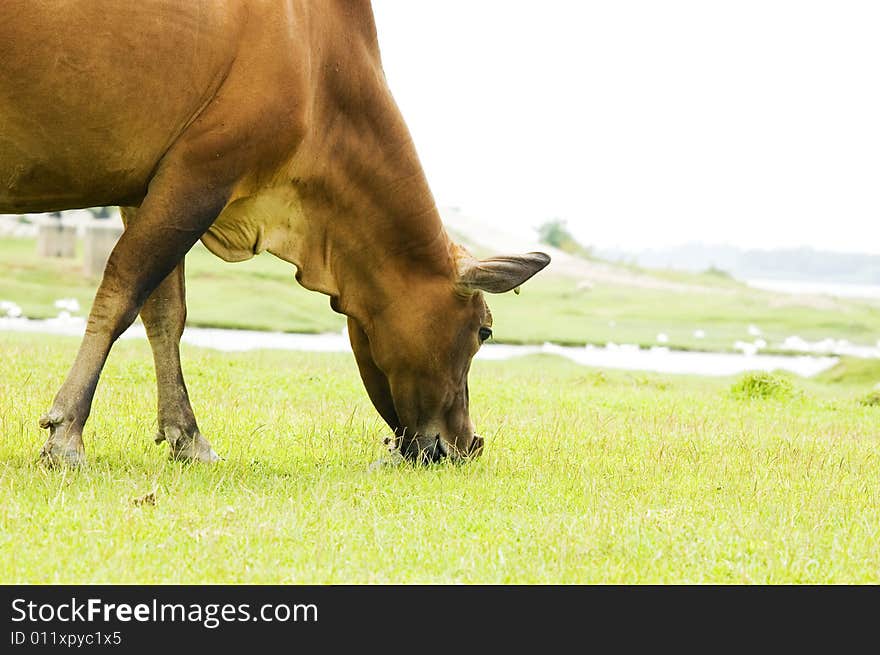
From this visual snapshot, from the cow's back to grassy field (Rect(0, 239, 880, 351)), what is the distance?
15.6 meters

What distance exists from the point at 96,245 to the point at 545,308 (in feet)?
34.5

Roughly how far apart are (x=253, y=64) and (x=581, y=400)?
216 inches

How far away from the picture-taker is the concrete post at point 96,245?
2666 cm

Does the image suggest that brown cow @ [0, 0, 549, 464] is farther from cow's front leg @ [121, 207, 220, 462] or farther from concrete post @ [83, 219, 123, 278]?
concrete post @ [83, 219, 123, 278]

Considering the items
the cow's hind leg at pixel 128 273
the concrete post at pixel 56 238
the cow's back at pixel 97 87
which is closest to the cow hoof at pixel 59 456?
the cow's hind leg at pixel 128 273

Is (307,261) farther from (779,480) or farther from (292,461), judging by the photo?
(779,480)

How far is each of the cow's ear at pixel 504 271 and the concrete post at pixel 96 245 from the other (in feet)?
69.6

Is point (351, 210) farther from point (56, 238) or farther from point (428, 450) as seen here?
point (56, 238)

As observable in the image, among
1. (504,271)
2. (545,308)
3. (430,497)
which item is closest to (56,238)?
(545,308)

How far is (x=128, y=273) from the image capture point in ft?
19.9

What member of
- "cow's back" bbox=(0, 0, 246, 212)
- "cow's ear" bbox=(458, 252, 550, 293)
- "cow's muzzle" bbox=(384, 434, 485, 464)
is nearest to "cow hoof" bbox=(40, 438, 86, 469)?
"cow's back" bbox=(0, 0, 246, 212)

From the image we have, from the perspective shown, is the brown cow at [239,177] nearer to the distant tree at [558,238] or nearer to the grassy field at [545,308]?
the grassy field at [545,308]

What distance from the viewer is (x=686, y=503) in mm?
6133

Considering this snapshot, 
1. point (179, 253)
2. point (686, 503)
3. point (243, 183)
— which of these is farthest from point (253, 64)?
point (686, 503)
